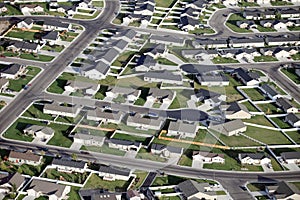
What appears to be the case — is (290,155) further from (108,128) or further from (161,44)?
(161,44)

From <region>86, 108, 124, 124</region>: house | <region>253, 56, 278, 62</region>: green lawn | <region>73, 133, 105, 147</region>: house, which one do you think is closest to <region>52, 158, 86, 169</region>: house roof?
<region>73, 133, 105, 147</region>: house

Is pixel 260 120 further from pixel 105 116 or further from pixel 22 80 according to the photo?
pixel 22 80

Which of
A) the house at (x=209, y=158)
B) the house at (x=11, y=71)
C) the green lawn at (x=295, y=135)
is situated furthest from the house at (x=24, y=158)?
the green lawn at (x=295, y=135)

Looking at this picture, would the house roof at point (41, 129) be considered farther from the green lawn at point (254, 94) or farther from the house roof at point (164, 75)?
the green lawn at point (254, 94)

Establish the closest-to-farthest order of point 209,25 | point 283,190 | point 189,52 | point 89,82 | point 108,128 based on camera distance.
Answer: point 283,190
point 108,128
point 89,82
point 189,52
point 209,25

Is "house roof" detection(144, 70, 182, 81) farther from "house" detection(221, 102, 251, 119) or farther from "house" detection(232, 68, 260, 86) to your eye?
"house" detection(221, 102, 251, 119)

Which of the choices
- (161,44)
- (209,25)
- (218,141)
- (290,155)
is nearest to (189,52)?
(161,44)

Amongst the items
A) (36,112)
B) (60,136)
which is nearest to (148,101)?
(60,136)
